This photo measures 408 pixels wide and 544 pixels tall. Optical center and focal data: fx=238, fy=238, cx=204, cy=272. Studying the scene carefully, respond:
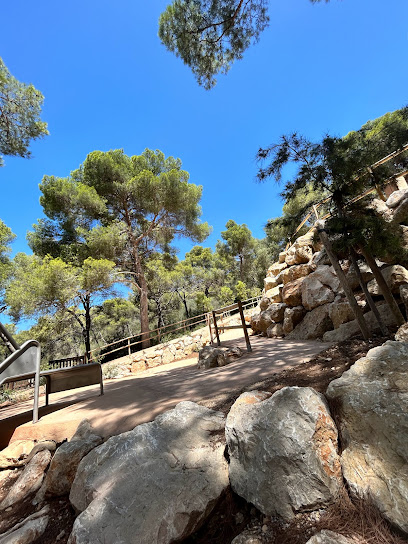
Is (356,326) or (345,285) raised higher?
(345,285)

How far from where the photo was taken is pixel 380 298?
14.7 feet

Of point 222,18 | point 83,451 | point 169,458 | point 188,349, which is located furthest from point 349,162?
point 188,349

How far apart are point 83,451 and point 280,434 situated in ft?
5.42

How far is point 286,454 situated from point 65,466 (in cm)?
175

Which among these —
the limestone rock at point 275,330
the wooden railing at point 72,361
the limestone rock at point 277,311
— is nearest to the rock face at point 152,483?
the limestone rock at point 275,330

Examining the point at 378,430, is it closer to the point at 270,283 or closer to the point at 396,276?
the point at 396,276

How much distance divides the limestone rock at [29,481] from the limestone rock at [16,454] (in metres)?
0.37

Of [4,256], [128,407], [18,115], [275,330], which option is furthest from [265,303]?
[4,256]

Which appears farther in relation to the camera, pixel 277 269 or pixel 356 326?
pixel 277 269

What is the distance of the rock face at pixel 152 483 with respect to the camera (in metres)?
1.20

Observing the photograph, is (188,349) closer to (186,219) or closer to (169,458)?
(186,219)

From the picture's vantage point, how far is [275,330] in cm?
654

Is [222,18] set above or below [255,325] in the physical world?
above

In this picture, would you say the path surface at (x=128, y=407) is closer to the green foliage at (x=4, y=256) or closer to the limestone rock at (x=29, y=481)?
the limestone rock at (x=29, y=481)
